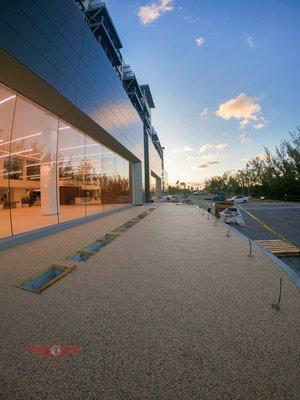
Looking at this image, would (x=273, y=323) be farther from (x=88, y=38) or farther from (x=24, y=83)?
(x=88, y=38)

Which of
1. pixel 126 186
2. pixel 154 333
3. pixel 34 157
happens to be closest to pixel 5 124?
pixel 34 157

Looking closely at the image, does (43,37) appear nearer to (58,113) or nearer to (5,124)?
(5,124)

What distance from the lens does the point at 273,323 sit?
289 cm

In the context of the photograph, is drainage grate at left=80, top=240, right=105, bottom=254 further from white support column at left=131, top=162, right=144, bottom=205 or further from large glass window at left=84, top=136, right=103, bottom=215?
white support column at left=131, top=162, right=144, bottom=205

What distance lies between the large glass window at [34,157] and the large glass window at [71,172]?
1.33 feet

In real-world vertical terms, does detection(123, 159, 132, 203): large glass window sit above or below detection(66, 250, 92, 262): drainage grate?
above

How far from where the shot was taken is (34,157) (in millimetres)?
12320

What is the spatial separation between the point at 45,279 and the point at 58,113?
8.94 m

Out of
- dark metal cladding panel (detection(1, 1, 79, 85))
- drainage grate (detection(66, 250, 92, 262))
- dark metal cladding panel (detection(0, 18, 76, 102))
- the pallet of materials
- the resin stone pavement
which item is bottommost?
the pallet of materials

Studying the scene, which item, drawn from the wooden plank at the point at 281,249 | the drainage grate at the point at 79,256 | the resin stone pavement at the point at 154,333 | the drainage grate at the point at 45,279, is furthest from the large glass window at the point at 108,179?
the resin stone pavement at the point at 154,333

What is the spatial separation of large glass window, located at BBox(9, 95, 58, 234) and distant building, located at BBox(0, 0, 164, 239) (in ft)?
0.15

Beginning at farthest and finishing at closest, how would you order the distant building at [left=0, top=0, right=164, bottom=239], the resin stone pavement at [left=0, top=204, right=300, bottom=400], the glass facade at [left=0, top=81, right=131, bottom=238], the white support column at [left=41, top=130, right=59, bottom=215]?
1. the white support column at [left=41, top=130, right=59, bottom=215]
2. the glass facade at [left=0, top=81, right=131, bottom=238]
3. the distant building at [left=0, top=0, right=164, bottom=239]
4. the resin stone pavement at [left=0, top=204, right=300, bottom=400]

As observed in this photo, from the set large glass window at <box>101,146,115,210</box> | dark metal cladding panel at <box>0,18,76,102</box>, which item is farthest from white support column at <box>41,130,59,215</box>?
large glass window at <box>101,146,115,210</box>

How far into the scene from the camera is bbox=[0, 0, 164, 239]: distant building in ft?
24.0
